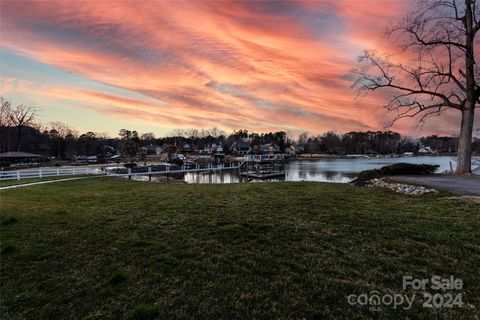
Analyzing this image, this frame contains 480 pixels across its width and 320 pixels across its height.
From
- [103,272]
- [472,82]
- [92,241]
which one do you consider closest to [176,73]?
[92,241]

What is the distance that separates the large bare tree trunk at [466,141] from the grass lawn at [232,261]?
41.2 feet

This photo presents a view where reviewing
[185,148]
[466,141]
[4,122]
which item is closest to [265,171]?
[466,141]

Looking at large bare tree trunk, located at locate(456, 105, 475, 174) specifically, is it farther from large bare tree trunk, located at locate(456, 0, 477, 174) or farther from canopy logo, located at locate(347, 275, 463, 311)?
canopy logo, located at locate(347, 275, 463, 311)

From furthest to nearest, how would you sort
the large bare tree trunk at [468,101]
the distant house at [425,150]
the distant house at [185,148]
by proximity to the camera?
the distant house at [425,150]
the distant house at [185,148]
the large bare tree trunk at [468,101]

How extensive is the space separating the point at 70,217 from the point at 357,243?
859 cm

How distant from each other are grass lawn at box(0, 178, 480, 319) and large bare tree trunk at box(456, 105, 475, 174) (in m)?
12.6

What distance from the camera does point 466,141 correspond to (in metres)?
17.7

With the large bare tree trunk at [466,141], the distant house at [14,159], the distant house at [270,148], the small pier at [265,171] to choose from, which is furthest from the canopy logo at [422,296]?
the distant house at [270,148]

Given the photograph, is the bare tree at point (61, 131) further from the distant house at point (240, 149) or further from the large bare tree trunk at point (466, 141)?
the large bare tree trunk at point (466, 141)

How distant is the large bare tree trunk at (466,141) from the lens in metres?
17.6

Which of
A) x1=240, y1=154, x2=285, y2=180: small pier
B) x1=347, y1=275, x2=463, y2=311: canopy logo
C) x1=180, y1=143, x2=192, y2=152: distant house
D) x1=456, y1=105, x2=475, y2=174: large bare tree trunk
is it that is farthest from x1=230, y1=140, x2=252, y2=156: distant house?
x1=347, y1=275, x2=463, y2=311: canopy logo

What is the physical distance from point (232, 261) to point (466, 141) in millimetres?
20854

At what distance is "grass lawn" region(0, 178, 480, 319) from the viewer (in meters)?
3.44

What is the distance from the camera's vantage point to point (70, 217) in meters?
8.30
